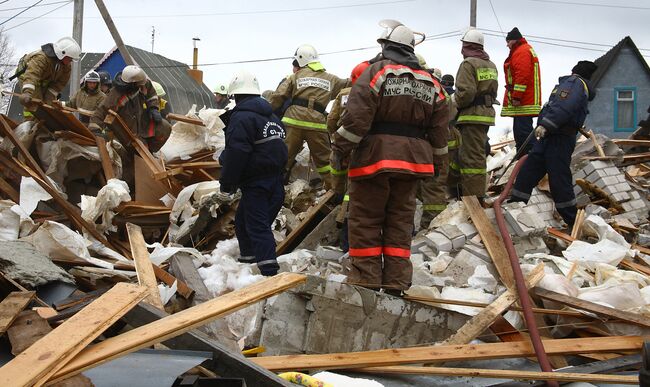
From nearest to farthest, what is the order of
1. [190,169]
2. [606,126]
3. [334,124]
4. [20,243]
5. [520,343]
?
[520,343] → [20,243] → [334,124] → [190,169] → [606,126]

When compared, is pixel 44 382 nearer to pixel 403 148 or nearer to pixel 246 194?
pixel 403 148

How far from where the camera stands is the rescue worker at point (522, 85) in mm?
9492

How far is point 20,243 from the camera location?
18.7 feet

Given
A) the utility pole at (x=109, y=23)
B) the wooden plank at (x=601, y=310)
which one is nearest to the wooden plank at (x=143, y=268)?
the wooden plank at (x=601, y=310)

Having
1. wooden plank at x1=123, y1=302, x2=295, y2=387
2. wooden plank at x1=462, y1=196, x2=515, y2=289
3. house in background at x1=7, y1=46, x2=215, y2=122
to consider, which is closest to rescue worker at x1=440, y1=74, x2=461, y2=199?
wooden plank at x1=462, y1=196, x2=515, y2=289

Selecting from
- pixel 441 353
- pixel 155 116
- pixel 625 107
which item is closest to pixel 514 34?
pixel 155 116

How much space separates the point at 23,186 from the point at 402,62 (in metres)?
4.02

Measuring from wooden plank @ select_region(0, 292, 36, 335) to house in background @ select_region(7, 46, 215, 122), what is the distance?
832 inches

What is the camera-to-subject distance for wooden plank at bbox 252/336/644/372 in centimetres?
439

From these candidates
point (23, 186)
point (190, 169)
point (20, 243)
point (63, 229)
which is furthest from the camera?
point (190, 169)

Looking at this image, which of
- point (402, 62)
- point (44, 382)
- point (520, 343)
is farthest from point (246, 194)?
point (44, 382)

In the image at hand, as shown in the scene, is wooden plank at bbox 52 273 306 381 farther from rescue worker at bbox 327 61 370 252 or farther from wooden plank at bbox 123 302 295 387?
rescue worker at bbox 327 61 370 252

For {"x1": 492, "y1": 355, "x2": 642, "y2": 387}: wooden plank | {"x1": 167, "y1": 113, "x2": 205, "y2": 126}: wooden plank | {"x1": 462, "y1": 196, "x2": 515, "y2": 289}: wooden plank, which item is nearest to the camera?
{"x1": 492, "y1": 355, "x2": 642, "y2": 387}: wooden plank

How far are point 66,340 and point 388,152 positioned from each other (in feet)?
9.58
